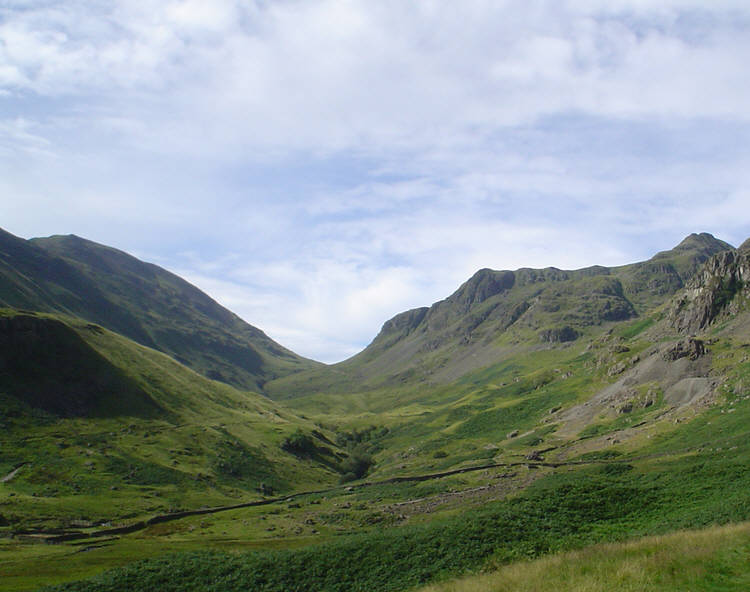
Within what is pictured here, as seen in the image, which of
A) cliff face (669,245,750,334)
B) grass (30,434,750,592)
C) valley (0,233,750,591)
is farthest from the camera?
cliff face (669,245,750,334)

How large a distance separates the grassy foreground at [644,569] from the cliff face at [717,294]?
141315 mm

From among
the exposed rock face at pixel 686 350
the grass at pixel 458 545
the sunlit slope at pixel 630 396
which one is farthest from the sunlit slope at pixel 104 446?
the exposed rock face at pixel 686 350

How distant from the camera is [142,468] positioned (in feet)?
449

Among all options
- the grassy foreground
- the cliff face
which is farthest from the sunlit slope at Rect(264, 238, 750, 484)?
the grassy foreground

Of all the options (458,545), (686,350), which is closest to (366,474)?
(686,350)

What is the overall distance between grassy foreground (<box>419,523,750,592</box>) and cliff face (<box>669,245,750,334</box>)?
141315 mm

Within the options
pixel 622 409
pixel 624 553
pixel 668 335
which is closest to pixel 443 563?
pixel 624 553

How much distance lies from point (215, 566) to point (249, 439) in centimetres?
14953

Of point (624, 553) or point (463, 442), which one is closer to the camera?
point (624, 553)

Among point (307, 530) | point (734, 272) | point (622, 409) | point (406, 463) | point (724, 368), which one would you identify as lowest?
point (406, 463)

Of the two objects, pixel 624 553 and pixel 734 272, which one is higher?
pixel 734 272

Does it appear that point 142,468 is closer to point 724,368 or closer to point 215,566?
point 215,566

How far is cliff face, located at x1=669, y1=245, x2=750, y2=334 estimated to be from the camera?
461 ft

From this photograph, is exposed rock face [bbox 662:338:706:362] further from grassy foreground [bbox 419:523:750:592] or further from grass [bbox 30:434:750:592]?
grassy foreground [bbox 419:523:750:592]
